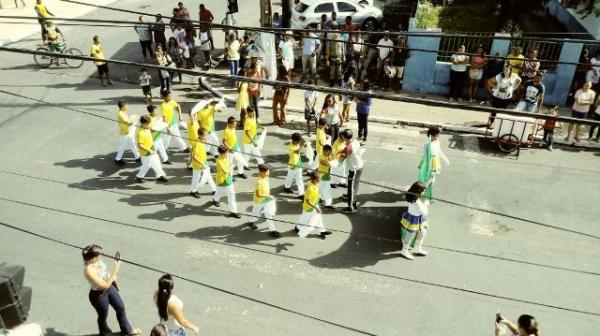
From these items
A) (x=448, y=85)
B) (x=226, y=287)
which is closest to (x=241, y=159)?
(x=226, y=287)

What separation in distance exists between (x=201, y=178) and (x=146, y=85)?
5.16 meters

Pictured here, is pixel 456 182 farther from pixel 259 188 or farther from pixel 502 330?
pixel 502 330

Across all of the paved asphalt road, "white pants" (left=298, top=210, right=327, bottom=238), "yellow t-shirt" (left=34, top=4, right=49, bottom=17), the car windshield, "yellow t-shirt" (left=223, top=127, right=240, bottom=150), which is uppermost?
the car windshield

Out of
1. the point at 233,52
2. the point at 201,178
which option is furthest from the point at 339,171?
the point at 233,52

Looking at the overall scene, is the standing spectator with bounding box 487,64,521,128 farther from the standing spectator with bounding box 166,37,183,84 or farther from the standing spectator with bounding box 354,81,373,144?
the standing spectator with bounding box 166,37,183,84

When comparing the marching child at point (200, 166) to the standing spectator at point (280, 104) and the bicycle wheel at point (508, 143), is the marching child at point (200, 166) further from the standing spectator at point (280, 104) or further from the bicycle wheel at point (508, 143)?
the bicycle wheel at point (508, 143)

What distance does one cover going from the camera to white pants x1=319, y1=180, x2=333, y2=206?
31.9 ft

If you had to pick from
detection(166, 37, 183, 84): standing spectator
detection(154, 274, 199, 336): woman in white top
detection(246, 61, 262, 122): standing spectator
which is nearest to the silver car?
detection(166, 37, 183, 84): standing spectator

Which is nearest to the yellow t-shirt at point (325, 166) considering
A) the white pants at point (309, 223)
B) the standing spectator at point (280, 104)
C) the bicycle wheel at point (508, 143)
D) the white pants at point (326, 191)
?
the white pants at point (326, 191)

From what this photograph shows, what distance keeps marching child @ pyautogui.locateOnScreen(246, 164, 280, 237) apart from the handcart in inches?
244

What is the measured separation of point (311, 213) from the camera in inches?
350

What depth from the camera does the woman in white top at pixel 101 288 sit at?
633 centimetres

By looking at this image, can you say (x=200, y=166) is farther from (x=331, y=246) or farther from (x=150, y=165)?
(x=331, y=246)

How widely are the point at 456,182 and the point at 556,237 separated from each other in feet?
7.63
